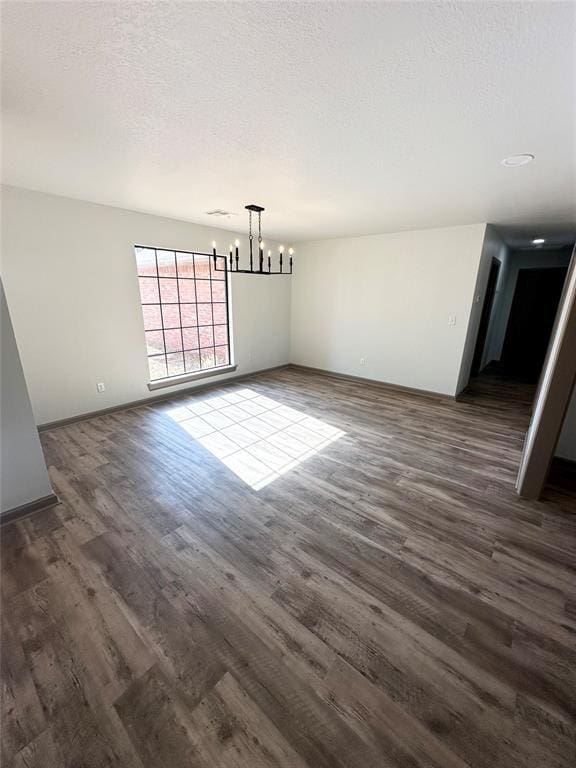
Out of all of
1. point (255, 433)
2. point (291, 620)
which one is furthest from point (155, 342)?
point (291, 620)

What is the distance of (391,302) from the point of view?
4.96 meters

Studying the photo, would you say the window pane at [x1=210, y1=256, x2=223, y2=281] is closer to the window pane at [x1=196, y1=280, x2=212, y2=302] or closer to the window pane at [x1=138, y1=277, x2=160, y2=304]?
the window pane at [x1=196, y1=280, x2=212, y2=302]

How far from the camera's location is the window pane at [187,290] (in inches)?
182

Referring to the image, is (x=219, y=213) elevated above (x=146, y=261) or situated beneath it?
elevated above

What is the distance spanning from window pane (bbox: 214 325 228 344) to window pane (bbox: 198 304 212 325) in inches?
7.4

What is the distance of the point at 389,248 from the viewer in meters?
4.77

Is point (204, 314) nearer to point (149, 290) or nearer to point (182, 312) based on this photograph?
point (182, 312)

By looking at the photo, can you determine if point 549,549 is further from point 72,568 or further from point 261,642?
point 72,568

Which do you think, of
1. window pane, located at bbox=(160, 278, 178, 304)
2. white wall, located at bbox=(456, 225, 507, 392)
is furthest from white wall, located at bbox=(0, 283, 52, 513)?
white wall, located at bbox=(456, 225, 507, 392)

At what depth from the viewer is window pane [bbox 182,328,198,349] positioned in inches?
191

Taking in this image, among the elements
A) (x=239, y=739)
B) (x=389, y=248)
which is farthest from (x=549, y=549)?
(x=389, y=248)

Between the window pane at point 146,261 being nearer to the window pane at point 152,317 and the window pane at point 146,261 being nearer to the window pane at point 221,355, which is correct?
the window pane at point 152,317

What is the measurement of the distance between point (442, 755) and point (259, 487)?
1.74 metres

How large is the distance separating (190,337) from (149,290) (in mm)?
983
